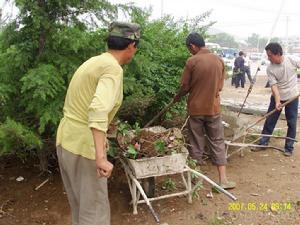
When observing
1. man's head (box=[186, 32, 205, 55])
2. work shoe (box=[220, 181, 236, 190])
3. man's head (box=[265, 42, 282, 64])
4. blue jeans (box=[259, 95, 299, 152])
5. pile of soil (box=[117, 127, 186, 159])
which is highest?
man's head (box=[186, 32, 205, 55])

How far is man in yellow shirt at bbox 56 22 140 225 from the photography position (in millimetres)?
2496

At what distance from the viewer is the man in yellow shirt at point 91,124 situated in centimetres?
250

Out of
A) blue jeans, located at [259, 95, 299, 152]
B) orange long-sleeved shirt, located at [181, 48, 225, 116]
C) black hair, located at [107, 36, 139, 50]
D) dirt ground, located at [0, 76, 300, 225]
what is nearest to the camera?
black hair, located at [107, 36, 139, 50]

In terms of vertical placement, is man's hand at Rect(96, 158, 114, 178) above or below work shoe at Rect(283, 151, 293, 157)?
above

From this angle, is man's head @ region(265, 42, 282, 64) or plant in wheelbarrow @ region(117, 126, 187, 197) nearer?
plant in wheelbarrow @ region(117, 126, 187, 197)

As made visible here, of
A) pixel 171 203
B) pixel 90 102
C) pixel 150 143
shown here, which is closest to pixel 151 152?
pixel 150 143

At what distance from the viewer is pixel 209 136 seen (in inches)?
197

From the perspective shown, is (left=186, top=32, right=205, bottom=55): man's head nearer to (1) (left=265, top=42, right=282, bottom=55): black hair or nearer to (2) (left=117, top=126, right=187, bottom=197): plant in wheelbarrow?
(2) (left=117, top=126, right=187, bottom=197): plant in wheelbarrow

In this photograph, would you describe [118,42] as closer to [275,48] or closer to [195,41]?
[195,41]

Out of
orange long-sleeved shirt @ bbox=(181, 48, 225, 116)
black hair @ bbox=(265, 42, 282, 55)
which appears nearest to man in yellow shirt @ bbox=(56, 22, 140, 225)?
orange long-sleeved shirt @ bbox=(181, 48, 225, 116)

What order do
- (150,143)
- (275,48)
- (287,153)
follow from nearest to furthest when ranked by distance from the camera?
(150,143) < (275,48) < (287,153)

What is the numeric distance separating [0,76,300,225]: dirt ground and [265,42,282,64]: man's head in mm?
1837

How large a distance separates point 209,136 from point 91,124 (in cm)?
282

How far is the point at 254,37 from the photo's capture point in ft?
311
